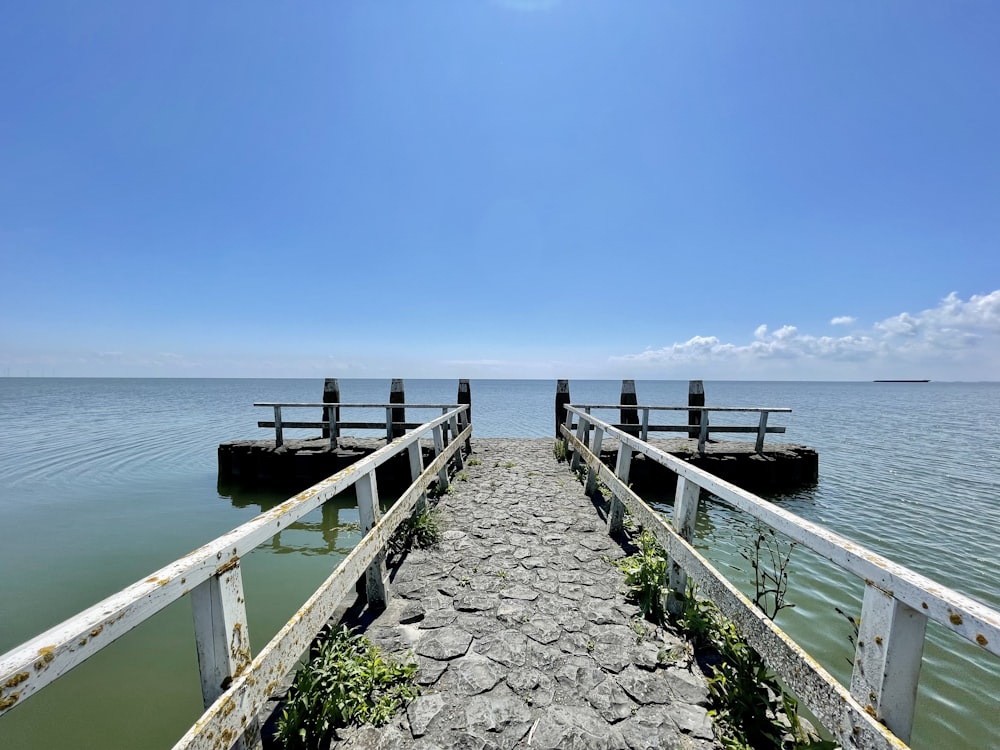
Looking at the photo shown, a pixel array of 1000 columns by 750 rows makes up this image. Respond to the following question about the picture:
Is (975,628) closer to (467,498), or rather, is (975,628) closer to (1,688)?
(1,688)

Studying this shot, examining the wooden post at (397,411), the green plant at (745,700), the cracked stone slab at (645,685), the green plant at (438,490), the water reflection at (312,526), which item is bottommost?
the water reflection at (312,526)

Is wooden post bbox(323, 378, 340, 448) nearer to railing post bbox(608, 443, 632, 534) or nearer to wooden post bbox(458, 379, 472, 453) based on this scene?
wooden post bbox(458, 379, 472, 453)

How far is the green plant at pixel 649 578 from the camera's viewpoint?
147 inches

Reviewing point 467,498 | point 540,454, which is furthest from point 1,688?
point 540,454

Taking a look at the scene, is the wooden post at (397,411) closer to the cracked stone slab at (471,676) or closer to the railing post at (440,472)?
the railing post at (440,472)

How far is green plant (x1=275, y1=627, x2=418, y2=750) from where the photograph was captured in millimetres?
2461

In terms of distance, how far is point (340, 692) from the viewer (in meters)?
2.66

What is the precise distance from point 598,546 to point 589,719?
273 centimetres

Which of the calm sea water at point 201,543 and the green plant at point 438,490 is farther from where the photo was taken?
the green plant at point 438,490

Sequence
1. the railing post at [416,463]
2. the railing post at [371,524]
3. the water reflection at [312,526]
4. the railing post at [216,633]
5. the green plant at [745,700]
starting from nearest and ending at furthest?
the railing post at [216,633] → the green plant at [745,700] → the railing post at [371,524] → the railing post at [416,463] → the water reflection at [312,526]

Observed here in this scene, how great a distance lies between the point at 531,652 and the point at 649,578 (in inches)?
53.9

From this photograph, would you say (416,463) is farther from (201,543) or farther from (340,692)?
(201,543)

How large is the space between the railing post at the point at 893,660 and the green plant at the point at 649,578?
2.09 meters

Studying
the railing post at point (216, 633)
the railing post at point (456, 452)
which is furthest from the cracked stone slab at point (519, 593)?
the railing post at point (456, 452)
